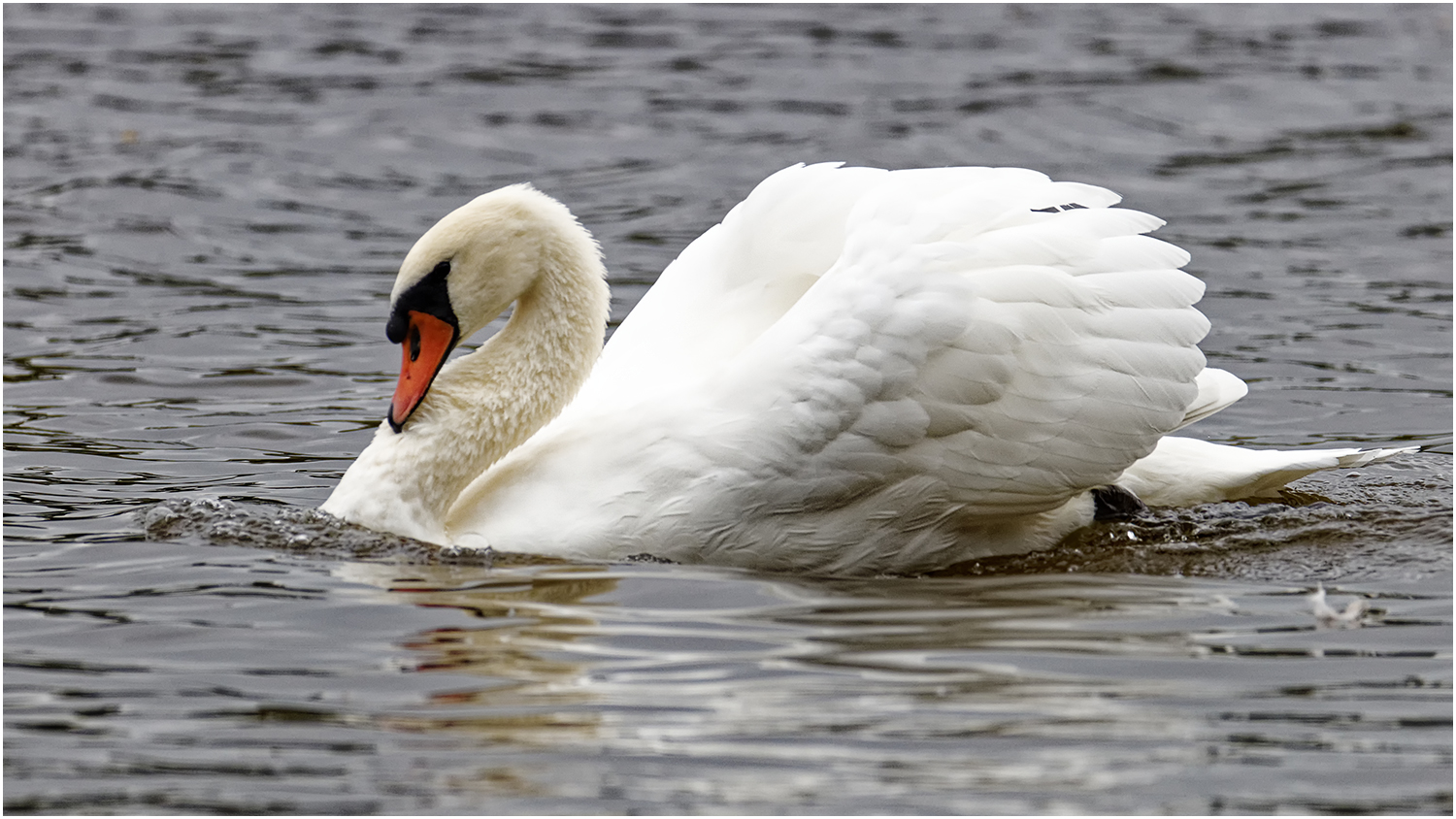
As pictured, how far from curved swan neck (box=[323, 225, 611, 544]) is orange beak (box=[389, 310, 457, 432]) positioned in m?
0.06

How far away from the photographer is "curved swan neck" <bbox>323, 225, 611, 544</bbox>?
697cm

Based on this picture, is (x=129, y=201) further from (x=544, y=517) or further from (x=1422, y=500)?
(x=1422, y=500)

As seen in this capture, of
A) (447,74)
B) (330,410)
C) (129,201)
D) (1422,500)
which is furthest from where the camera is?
(447,74)

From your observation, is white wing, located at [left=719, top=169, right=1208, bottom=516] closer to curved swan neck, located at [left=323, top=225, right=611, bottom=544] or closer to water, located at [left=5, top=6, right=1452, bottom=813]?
water, located at [left=5, top=6, right=1452, bottom=813]

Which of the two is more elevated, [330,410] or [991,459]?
[991,459]

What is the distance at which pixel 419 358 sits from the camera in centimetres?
712

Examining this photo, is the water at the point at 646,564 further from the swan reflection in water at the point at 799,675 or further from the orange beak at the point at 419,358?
A: the orange beak at the point at 419,358

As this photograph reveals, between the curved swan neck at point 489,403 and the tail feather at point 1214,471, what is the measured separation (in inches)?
83.1

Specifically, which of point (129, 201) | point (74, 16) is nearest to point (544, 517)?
point (129, 201)

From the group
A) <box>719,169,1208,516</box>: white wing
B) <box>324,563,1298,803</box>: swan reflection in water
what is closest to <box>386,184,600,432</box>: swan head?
<box>324,563,1298,803</box>: swan reflection in water

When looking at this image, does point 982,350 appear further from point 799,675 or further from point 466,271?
point 466,271

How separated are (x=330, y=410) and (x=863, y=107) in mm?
8004

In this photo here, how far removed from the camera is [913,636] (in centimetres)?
597

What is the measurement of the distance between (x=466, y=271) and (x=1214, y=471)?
2884 millimetres
